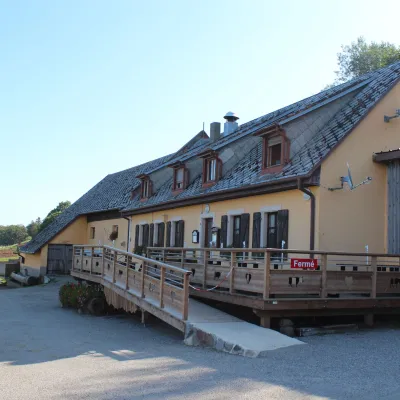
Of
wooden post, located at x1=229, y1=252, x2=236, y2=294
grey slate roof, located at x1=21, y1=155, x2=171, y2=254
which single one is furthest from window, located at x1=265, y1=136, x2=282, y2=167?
grey slate roof, located at x1=21, y1=155, x2=171, y2=254

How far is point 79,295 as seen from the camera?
17.0 metres

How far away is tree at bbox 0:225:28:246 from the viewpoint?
93125 millimetres

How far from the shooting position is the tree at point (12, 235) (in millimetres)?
93125

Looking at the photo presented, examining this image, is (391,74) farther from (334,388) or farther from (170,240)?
(334,388)

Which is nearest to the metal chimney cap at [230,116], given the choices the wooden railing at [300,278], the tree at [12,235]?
the wooden railing at [300,278]

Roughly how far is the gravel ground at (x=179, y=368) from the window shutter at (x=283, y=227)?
377 centimetres

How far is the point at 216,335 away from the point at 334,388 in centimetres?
326

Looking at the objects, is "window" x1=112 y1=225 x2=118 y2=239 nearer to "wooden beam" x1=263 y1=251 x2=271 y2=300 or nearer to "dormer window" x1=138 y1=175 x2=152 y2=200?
"dormer window" x1=138 y1=175 x2=152 y2=200

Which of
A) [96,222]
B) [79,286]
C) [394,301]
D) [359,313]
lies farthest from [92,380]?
[96,222]

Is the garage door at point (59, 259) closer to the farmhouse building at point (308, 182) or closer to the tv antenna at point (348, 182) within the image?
the farmhouse building at point (308, 182)

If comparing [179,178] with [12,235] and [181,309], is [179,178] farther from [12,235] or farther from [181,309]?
[12,235]

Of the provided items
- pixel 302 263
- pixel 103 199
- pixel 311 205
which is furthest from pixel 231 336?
pixel 103 199

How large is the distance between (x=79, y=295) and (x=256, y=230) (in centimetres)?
611

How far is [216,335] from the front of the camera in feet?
32.3
